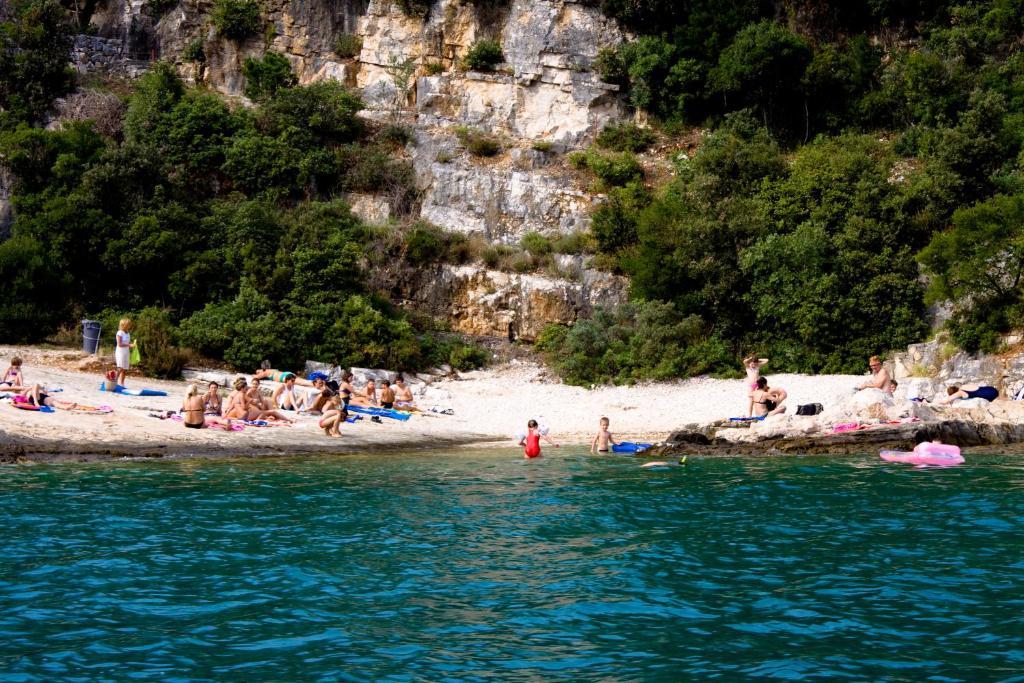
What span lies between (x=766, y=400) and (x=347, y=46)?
2649cm

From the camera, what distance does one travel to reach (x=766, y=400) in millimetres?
20125

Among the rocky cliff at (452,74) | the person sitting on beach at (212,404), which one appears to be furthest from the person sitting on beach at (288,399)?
the rocky cliff at (452,74)

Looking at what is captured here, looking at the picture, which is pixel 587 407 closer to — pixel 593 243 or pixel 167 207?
pixel 593 243

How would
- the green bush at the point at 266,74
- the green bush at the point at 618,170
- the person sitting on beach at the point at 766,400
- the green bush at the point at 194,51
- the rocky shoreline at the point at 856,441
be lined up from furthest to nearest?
the green bush at the point at 194,51
the green bush at the point at 266,74
the green bush at the point at 618,170
the person sitting on beach at the point at 766,400
the rocky shoreline at the point at 856,441

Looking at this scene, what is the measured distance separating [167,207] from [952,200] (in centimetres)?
2274

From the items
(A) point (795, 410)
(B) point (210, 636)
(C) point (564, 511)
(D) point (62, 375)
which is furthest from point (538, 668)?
(D) point (62, 375)

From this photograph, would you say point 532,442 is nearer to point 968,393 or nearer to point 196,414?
point 196,414

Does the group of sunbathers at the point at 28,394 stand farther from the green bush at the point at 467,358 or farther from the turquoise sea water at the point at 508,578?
the green bush at the point at 467,358

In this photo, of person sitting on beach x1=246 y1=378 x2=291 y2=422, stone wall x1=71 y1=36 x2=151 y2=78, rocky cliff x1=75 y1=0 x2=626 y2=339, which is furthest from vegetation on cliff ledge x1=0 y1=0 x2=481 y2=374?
person sitting on beach x1=246 y1=378 x2=291 y2=422

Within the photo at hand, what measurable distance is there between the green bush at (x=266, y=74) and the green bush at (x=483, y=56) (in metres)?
7.00

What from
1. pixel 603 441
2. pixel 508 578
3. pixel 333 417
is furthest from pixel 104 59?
pixel 508 578

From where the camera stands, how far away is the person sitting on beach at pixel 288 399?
20.9 metres

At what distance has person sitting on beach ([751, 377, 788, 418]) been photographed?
19.9 m

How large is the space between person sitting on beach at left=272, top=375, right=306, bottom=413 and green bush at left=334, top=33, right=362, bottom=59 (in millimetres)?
22492
